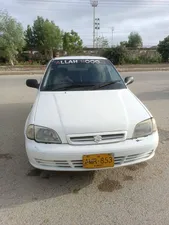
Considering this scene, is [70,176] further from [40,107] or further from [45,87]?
[45,87]

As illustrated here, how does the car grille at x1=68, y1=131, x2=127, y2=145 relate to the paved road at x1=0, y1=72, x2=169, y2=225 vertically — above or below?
above

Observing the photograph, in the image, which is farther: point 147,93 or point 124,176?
point 147,93

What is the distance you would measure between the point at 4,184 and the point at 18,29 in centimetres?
2590

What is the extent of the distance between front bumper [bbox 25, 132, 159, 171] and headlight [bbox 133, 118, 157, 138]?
0.07m

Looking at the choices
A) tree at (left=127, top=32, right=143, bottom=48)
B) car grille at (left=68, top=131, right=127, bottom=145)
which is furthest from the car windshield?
tree at (left=127, top=32, right=143, bottom=48)

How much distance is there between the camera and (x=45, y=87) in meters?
3.78

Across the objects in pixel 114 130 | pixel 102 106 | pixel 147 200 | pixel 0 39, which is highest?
pixel 0 39

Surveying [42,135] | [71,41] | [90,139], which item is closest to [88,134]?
[90,139]

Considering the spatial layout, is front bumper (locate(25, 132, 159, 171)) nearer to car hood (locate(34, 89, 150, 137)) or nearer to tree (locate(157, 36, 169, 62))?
car hood (locate(34, 89, 150, 137))

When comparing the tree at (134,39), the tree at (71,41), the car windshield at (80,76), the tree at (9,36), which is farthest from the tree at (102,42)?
the car windshield at (80,76)

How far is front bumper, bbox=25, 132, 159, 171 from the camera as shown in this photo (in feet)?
8.31

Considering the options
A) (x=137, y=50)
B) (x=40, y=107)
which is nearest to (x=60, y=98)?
(x=40, y=107)

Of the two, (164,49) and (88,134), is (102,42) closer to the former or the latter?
(164,49)

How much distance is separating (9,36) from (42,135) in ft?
83.0
